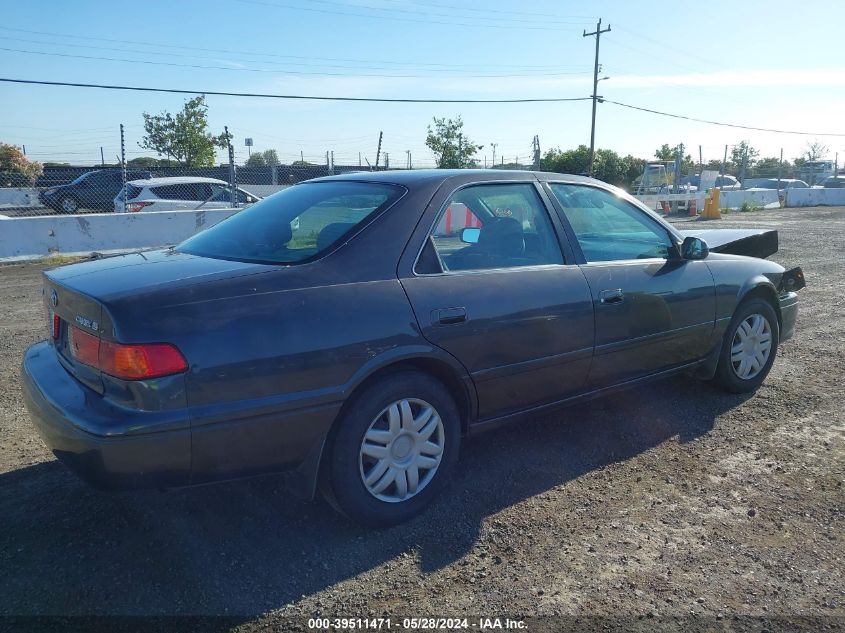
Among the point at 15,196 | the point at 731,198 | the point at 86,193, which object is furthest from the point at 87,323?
the point at 731,198

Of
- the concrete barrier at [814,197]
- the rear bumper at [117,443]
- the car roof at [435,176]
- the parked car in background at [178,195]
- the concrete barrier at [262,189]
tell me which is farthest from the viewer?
the concrete barrier at [814,197]

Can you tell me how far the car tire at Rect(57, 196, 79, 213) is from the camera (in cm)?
2152

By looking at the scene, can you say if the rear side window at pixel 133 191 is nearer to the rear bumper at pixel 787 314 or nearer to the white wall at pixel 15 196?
the white wall at pixel 15 196

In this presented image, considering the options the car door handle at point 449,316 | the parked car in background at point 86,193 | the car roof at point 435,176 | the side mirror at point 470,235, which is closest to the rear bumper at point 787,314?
the car roof at point 435,176

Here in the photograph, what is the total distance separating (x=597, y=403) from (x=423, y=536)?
2091 millimetres

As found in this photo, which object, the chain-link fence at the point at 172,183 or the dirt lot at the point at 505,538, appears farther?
the chain-link fence at the point at 172,183

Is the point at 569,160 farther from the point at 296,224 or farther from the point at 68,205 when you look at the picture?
the point at 296,224

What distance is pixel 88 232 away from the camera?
38.4ft

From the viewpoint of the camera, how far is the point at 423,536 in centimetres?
299

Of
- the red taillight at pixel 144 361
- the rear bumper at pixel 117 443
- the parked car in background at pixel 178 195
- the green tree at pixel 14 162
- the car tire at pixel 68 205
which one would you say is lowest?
the rear bumper at pixel 117 443

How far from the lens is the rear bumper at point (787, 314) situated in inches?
197

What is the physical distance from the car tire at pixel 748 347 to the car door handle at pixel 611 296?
1213mm

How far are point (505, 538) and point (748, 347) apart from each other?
2.71m

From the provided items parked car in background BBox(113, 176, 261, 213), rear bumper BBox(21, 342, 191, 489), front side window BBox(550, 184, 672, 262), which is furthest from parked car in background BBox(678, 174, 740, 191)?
rear bumper BBox(21, 342, 191, 489)
